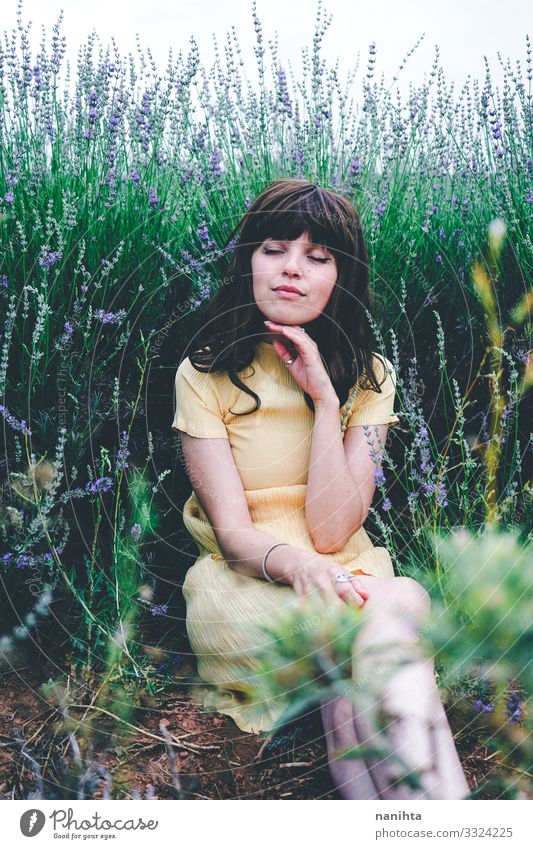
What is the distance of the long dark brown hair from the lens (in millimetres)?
1990

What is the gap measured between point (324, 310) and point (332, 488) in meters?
0.45

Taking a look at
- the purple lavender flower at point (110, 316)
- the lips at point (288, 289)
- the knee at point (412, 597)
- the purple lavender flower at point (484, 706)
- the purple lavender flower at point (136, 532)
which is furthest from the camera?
the purple lavender flower at point (110, 316)

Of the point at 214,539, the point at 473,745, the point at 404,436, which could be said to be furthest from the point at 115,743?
the point at 404,436

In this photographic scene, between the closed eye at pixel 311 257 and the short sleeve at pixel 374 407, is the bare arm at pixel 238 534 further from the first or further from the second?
the closed eye at pixel 311 257

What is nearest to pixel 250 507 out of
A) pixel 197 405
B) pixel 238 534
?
pixel 238 534

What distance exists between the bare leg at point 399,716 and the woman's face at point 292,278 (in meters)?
0.69

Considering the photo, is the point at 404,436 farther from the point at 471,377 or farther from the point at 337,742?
the point at 337,742

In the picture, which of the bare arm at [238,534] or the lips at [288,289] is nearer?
the bare arm at [238,534]

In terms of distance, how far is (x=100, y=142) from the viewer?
2691 millimetres

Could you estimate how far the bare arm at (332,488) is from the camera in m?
1.96

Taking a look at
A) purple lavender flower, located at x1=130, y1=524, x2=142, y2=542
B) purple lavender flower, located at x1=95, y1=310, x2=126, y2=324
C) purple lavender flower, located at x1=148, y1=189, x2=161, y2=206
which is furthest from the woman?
purple lavender flower, located at x1=148, y1=189, x2=161, y2=206

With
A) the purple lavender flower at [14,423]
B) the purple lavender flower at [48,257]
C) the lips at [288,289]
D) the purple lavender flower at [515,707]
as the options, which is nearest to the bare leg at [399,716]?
the purple lavender flower at [515,707]

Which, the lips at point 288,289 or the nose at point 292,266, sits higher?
the nose at point 292,266

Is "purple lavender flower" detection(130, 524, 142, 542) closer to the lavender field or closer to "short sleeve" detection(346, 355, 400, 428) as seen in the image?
the lavender field
